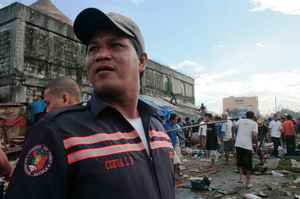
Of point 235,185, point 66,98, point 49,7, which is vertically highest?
point 49,7

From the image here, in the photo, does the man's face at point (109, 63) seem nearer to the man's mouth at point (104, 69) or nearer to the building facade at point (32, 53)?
the man's mouth at point (104, 69)

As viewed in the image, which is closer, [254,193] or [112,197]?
[112,197]

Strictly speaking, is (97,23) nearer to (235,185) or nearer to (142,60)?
(142,60)

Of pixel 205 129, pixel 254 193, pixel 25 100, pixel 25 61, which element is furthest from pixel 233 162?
pixel 25 61

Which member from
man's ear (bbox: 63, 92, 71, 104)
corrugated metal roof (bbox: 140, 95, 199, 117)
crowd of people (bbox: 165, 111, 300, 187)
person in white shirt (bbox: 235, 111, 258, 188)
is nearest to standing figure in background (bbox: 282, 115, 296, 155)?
crowd of people (bbox: 165, 111, 300, 187)

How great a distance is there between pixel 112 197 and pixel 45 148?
1.12ft

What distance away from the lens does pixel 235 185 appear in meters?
7.35

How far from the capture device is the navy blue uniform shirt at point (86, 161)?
107 cm

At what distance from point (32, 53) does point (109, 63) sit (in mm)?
13224

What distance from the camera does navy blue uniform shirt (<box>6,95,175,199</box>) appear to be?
1.07 m

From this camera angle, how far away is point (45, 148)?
1.10 meters

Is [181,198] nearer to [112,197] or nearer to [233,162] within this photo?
[112,197]

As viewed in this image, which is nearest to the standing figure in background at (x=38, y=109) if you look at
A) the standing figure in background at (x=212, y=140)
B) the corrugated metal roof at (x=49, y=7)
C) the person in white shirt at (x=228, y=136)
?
the standing figure in background at (x=212, y=140)

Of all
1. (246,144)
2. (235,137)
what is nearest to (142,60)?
(246,144)
